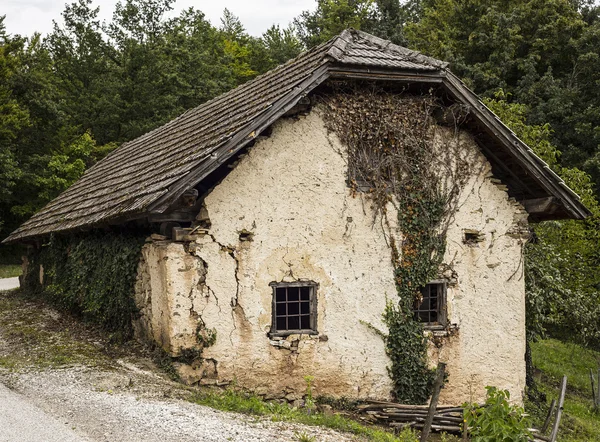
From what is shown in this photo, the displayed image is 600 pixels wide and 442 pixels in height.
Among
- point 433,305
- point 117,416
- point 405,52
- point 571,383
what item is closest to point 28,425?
point 117,416

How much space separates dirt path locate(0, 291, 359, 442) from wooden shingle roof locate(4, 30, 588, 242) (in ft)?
7.02

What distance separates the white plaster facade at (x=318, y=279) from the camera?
8.79 m

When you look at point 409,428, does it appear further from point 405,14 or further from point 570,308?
point 405,14

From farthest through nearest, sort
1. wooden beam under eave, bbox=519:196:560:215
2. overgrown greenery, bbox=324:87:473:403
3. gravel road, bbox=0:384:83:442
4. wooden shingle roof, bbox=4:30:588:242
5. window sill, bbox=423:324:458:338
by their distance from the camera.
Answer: wooden beam under eave, bbox=519:196:560:215
window sill, bbox=423:324:458:338
overgrown greenery, bbox=324:87:473:403
wooden shingle roof, bbox=4:30:588:242
gravel road, bbox=0:384:83:442

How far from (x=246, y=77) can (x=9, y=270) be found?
65.0 feet

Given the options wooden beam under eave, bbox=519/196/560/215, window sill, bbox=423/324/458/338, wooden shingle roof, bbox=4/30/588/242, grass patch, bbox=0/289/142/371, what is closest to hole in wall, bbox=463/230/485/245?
wooden beam under eave, bbox=519/196/560/215

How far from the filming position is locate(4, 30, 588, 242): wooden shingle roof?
27.4 ft

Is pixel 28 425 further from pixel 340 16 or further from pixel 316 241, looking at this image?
pixel 340 16

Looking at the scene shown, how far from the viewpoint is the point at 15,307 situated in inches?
550

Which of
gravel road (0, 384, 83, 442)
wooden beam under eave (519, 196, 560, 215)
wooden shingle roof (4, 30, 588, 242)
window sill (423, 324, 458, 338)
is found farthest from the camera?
wooden beam under eave (519, 196, 560, 215)

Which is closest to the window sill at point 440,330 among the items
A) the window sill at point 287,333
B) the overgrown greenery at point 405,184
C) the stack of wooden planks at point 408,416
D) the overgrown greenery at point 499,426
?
the overgrown greenery at point 405,184

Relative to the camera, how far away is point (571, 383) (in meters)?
17.8

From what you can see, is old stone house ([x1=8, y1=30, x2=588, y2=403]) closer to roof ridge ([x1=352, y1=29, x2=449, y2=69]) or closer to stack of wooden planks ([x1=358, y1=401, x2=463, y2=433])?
roof ridge ([x1=352, y1=29, x2=449, y2=69])

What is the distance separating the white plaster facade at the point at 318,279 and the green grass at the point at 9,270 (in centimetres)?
1998
